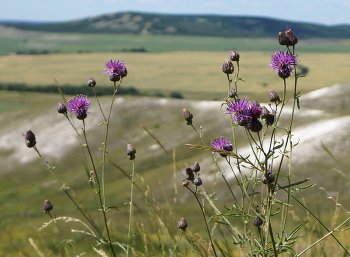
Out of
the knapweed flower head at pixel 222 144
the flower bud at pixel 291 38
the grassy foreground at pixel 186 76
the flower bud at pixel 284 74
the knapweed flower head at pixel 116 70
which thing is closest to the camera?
the flower bud at pixel 284 74

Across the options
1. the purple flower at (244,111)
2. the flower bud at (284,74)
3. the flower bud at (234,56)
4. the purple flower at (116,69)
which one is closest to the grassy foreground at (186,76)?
the purple flower at (116,69)

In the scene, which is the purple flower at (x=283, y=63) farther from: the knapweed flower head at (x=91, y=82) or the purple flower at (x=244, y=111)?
the knapweed flower head at (x=91, y=82)

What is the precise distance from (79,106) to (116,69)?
2.10ft

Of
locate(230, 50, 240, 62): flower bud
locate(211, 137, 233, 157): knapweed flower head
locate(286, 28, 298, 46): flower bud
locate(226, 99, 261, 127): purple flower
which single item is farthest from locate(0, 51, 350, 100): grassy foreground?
locate(226, 99, 261, 127): purple flower

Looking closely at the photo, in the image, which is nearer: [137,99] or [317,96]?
[317,96]

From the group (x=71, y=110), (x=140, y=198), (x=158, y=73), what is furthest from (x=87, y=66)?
(x=71, y=110)

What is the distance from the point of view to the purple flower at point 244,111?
3.29 m

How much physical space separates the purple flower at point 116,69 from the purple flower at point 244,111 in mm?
1634

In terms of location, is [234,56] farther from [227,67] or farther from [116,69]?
[116,69]

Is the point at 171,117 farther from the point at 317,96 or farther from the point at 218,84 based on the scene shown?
the point at 218,84

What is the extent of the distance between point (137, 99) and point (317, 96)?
19.4m

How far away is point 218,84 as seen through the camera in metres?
138

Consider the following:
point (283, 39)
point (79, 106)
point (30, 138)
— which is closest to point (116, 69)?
point (79, 106)

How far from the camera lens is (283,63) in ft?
12.2
